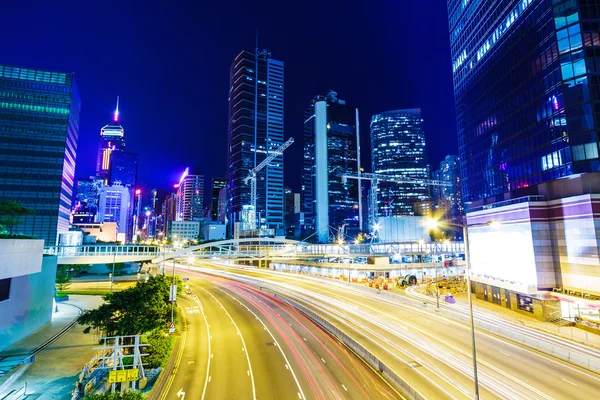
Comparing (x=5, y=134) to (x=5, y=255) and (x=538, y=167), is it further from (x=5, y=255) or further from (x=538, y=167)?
(x=538, y=167)

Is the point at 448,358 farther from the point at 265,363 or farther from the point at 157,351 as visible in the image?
the point at 157,351

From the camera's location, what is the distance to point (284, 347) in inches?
1180

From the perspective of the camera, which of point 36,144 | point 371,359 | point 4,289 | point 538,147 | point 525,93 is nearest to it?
point 371,359

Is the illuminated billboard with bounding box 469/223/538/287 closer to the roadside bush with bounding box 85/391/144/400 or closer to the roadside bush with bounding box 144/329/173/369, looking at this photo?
the roadside bush with bounding box 144/329/173/369

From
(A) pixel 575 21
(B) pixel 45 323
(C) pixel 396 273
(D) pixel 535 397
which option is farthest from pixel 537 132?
(B) pixel 45 323

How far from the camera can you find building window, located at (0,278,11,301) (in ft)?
97.4

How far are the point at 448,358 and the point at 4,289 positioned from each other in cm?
4067

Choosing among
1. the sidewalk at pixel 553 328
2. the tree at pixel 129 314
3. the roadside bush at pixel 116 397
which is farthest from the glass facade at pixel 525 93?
the roadside bush at pixel 116 397

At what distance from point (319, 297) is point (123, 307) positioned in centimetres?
3283

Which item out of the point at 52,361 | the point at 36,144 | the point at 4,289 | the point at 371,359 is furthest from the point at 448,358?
the point at 36,144

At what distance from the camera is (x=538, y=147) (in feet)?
151

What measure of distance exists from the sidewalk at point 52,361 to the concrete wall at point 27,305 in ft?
2.92

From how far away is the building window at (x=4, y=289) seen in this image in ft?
97.4

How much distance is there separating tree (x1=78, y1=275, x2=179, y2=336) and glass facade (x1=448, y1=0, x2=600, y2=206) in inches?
1971
